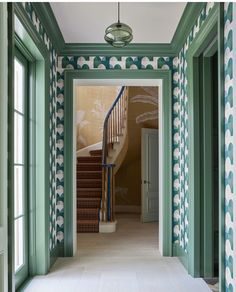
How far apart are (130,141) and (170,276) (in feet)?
18.5

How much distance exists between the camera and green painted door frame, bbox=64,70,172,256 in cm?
482

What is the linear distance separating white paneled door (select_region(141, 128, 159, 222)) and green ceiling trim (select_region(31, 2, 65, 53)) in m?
3.75

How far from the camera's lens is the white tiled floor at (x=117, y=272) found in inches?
140

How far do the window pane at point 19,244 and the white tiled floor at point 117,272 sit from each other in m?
0.26

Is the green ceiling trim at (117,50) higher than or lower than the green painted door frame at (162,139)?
higher

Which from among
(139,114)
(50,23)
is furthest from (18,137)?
(139,114)

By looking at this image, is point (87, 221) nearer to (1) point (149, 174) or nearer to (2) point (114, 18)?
(1) point (149, 174)

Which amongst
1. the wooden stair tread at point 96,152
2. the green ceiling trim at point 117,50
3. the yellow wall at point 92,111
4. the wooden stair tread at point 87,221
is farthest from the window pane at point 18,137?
the yellow wall at point 92,111

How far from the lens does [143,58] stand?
4969 mm

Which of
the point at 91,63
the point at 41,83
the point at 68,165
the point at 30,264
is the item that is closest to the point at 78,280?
the point at 30,264

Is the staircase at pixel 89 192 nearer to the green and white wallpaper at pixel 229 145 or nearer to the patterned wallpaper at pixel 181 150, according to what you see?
the patterned wallpaper at pixel 181 150

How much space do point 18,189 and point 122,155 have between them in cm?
565

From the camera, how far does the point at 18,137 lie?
3590mm

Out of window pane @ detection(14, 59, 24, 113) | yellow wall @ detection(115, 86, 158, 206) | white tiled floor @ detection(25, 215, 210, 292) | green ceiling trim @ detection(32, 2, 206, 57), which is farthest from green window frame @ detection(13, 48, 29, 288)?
yellow wall @ detection(115, 86, 158, 206)
